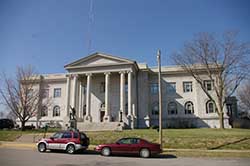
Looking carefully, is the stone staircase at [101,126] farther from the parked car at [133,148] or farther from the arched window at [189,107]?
the parked car at [133,148]

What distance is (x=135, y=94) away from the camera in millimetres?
42188

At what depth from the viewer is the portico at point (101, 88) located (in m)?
38.6

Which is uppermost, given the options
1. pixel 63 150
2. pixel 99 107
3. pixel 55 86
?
pixel 55 86

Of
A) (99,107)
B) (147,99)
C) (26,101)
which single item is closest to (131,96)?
(147,99)

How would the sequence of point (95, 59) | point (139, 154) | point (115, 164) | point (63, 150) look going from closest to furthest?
point (115, 164) < point (139, 154) < point (63, 150) < point (95, 59)

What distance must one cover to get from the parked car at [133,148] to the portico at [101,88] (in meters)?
20.1

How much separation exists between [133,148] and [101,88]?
29.8 metres

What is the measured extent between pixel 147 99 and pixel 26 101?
72.1 ft

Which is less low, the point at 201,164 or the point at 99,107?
the point at 99,107

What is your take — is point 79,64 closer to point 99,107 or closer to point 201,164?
point 99,107

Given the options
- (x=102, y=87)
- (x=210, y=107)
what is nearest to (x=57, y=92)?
(x=102, y=87)

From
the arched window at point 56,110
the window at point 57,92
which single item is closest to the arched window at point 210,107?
the arched window at point 56,110

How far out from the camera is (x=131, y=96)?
39.1m

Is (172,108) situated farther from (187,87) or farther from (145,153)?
(145,153)
